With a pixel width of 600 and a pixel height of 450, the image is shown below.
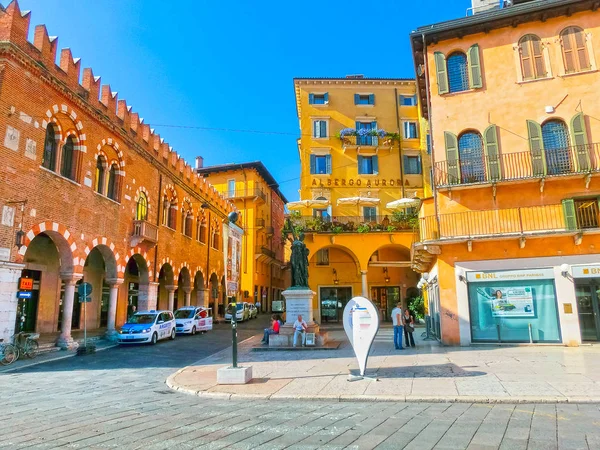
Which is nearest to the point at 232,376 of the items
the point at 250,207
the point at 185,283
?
the point at 185,283

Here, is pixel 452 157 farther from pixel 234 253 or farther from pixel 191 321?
pixel 234 253

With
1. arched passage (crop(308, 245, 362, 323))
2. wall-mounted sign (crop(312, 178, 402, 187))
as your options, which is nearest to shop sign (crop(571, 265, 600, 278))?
arched passage (crop(308, 245, 362, 323))

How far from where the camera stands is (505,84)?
17.8 metres

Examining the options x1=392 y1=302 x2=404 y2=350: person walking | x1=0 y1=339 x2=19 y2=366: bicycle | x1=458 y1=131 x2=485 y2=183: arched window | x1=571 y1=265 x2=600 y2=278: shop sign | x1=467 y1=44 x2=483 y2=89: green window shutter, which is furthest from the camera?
x1=467 y1=44 x2=483 y2=89: green window shutter

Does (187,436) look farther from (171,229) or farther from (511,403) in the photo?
(171,229)

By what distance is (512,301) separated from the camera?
52.3ft

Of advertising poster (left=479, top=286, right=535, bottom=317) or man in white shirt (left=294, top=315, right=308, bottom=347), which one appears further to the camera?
man in white shirt (left=294, top=315, right=308, bottom=347)

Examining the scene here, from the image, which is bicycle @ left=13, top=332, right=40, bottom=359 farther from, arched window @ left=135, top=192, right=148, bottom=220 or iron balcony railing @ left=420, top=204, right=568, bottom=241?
iron balcony railing @ left=420, top=204, right=568, bottom=241

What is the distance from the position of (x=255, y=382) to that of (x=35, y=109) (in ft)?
43.4

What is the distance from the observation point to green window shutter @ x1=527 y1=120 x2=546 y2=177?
16531mm

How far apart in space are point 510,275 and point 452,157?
16.8ft

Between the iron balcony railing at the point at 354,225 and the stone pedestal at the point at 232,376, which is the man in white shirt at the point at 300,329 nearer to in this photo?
the stone pedestal at the point at 232,376

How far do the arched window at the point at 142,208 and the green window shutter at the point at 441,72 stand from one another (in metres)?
16.4

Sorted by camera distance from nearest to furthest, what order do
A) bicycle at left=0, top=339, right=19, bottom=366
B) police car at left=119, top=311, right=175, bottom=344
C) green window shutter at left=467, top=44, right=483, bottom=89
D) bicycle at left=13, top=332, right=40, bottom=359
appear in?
bicycle at left=0, top=339, right=19, bottom=366 < bicycle at left=13, top=332, right=40, bottom=359 < green window shutter at left=467, top=44, right=483, bottom=89 < police car at left=119, top=311, right=175, bottom=344
